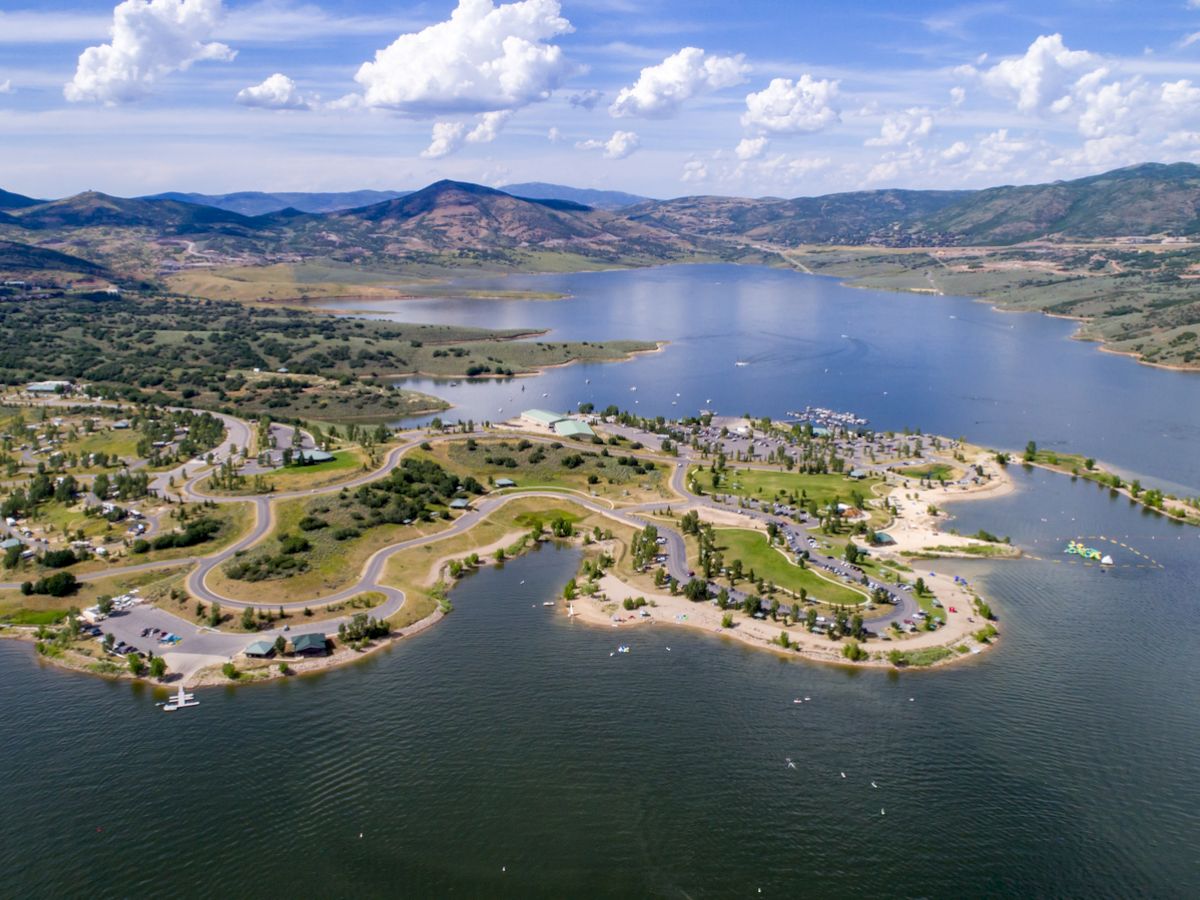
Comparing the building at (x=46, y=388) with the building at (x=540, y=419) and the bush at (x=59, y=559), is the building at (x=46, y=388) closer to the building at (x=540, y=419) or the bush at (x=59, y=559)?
the building at (x=540, y=419)

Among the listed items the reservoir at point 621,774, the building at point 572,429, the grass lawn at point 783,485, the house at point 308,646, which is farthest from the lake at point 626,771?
the building at point 572,429

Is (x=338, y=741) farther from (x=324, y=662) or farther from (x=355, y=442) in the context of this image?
(x=355, y=442)

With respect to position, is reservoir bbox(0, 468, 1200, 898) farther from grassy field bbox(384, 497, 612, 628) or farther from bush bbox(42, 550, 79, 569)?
bush bbox(42, 550, 79, 569)

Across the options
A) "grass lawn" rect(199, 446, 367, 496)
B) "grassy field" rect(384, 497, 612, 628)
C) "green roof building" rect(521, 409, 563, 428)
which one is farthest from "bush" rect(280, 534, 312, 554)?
"green roof building" rect(521, 409, 563, 428)

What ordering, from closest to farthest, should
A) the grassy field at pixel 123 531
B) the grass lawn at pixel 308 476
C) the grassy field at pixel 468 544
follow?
the grassy field at pixel 468 544 < the grassy field at pixel 123 531 < the grass lawn at pixel 308 476

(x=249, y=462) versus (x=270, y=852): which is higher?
(x=249, y=462)

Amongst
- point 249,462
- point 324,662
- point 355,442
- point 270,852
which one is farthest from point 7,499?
point 270,852
